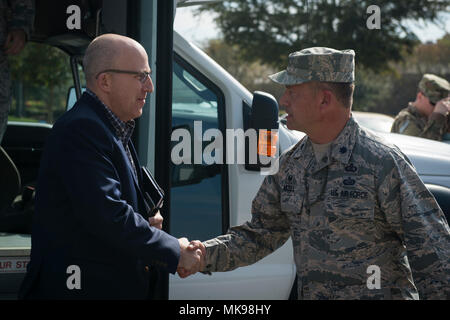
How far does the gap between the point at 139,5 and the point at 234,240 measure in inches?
44.8

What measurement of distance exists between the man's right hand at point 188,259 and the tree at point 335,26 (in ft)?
56.6

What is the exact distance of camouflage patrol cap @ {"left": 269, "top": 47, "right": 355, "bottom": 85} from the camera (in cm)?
236

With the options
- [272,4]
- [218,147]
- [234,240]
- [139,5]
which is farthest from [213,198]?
[272,4]

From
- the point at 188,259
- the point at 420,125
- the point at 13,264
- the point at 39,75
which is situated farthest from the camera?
the point at 39,75

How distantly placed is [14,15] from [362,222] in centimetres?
229

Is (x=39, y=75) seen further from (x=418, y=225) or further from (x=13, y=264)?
(x=418, y=225)

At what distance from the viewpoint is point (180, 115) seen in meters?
3.57

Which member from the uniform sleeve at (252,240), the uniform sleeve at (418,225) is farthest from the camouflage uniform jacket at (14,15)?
the uniform sleeve at (418,225)

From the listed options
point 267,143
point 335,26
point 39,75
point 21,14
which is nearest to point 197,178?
point 267,143

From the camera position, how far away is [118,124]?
7.60 ft

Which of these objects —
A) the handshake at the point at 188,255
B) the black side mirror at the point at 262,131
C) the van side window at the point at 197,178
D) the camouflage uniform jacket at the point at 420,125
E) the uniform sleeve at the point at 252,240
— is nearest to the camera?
the handshake at the point at 188,255

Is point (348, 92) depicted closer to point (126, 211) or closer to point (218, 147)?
point (126, 211)

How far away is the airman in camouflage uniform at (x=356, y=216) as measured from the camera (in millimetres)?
2168

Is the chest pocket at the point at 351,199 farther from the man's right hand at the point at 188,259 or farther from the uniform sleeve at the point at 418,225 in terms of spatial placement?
the man's right hand at the point at 188,259
